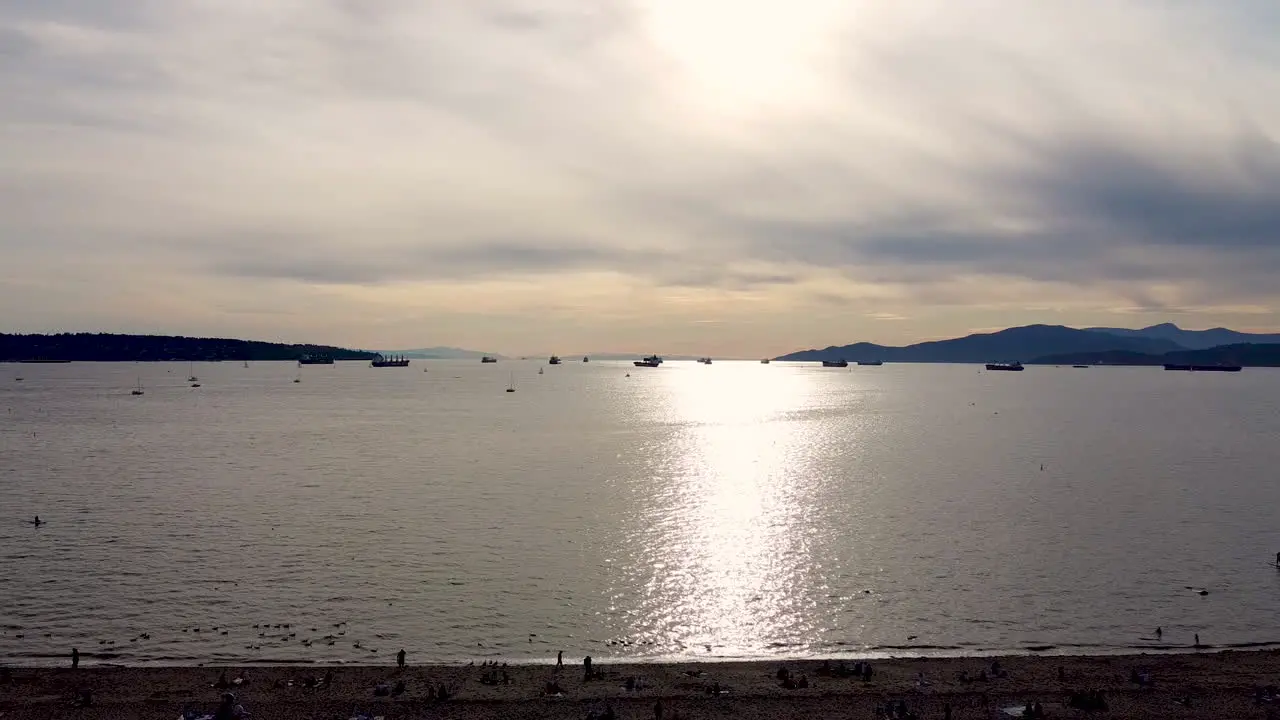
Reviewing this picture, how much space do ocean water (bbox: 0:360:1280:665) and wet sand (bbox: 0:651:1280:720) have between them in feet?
10.2

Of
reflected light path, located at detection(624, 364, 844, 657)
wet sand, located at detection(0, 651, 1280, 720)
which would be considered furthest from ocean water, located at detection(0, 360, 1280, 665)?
wet sand, located at detection(0, 651, 1280, 720)

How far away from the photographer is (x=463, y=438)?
416ft

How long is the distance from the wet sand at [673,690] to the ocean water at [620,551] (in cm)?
311

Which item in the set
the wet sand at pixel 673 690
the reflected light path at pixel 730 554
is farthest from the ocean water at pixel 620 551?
the wet sand at pixel 673 690

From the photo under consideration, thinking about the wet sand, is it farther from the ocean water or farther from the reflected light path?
the reflected light path

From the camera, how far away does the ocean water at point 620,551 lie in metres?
39.4

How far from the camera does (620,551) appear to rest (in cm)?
5575

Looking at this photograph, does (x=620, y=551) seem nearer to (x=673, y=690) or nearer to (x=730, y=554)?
(x=730, y=554)

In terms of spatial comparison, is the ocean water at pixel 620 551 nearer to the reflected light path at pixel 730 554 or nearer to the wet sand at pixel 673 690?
the reflected light path at pixel 730 554

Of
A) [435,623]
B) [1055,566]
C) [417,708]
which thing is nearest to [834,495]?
[1055,566]

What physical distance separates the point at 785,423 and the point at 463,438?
69.9m

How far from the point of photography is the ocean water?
39406 millimetres

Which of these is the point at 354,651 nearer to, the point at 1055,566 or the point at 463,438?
the point at 1055,566

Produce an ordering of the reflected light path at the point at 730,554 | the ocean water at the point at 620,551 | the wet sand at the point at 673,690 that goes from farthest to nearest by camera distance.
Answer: the reflected light path at the point at 730,554 → the ocean water at the point at 620,551 → the wet sand at the point at 673,690
